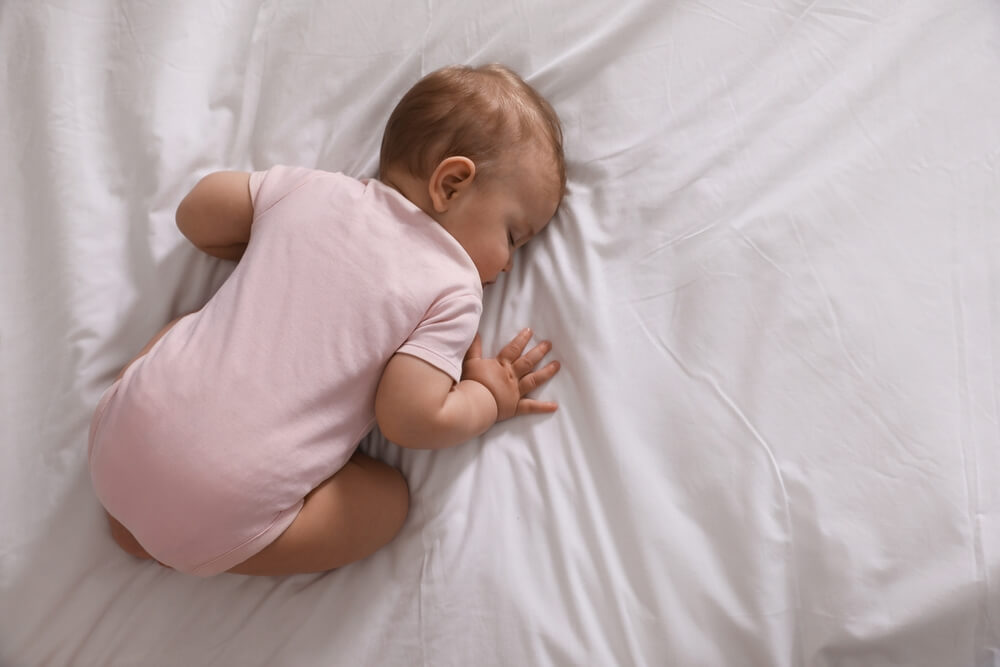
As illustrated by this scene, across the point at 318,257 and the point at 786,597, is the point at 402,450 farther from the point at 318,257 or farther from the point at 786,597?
the point at 786,597

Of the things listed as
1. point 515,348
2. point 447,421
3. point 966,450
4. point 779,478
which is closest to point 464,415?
point 447,421

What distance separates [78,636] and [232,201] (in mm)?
561

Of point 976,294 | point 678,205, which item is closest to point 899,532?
point 976,294

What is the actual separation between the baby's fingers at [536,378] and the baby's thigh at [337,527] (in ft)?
0.68

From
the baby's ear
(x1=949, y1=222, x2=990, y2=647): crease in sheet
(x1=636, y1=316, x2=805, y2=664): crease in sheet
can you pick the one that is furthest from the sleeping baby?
(x1=949, y1=222, x2=990, y2=647): crease in sheet

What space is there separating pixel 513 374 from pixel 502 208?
219 millimetres

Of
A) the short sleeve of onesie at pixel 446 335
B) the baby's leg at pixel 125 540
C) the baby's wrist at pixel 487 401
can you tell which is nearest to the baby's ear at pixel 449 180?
the short sleeve of onesie at pixel 446 335

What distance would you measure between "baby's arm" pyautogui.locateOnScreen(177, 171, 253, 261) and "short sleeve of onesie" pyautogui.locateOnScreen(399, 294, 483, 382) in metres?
0.29

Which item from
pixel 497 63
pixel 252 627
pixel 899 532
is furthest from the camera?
pixel 497 63

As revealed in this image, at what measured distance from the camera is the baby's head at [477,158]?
0.92m

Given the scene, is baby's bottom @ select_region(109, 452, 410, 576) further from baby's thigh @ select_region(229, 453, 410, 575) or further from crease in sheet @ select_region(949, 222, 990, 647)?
crease in sheet @ select_region(949, 222, 990, 647)

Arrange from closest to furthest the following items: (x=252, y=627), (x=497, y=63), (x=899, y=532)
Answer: (x=899, y=532) < (x=252, y=627) < (x=497, y=63)

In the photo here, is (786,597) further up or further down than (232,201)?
further down

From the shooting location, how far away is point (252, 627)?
0.87m
